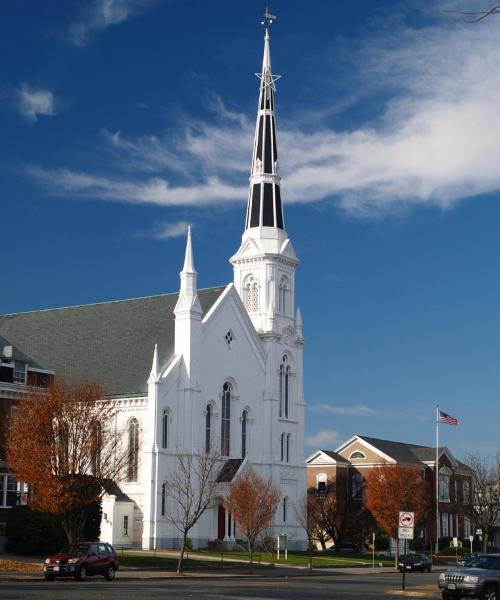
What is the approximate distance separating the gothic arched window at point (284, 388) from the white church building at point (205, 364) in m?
0.12

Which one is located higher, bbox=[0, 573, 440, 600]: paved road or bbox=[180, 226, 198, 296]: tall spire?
bbox=[180, 226, 198, 296]: tall spire

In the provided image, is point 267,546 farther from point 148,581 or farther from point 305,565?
point 148,581

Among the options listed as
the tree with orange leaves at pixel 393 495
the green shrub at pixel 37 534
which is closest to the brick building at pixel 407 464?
the tree with orange leaves at pixel 393 495

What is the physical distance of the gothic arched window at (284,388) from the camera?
79.8 m

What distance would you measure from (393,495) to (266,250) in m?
21.2

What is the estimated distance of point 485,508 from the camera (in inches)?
3570

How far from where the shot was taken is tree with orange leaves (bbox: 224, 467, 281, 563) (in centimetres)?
6043

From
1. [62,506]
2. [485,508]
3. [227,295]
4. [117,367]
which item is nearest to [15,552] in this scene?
[62,506]

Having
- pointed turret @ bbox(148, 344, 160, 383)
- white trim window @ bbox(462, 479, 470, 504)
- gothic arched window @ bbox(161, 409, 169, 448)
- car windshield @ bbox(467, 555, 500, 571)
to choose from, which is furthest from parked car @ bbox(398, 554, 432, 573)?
white trim window @ bbox(462, 479, 470, 504)

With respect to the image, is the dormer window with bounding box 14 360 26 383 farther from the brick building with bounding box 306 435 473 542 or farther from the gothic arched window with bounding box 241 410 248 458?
the brick building with bounding box 306 435 473 542

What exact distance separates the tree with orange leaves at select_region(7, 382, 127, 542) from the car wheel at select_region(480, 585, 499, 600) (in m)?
22.5

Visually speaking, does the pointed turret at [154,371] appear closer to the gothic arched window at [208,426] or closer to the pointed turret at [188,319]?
the pointed turret at [188,319]

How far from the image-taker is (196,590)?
33.7m

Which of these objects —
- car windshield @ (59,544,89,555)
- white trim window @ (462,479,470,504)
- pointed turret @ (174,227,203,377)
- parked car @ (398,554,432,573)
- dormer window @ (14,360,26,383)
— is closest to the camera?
car windshield @ (59,544,89,555)
